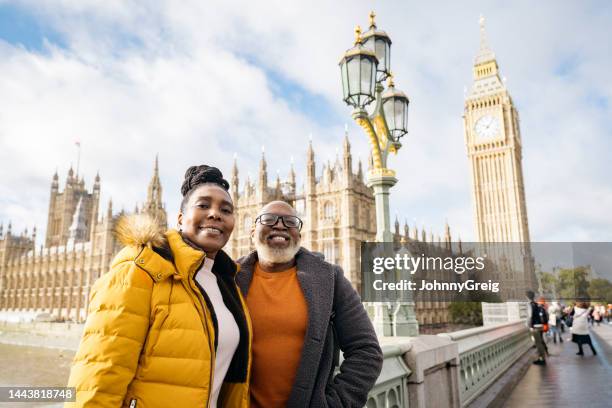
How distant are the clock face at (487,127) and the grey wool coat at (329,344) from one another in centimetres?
6967

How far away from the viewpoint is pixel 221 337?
1.92 metres

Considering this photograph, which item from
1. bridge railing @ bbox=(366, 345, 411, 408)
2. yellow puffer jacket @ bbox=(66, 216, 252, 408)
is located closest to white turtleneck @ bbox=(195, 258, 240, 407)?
yellow puffer jacket @ bbox=(66, 216, 252, 408)

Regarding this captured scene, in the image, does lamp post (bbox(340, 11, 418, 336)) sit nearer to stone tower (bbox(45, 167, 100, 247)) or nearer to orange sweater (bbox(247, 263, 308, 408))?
orange sweater (bbox(247, 263, 308, 408))

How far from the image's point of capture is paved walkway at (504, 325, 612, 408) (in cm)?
638

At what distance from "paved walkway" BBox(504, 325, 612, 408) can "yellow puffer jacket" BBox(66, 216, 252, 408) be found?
6.55m

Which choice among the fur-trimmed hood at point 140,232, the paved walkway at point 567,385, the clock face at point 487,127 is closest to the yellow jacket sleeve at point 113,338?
the fur-trimmed hood at point 140,232

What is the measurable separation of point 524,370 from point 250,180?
121ft

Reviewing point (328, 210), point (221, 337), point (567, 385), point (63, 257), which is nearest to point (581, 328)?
point (567, 385)

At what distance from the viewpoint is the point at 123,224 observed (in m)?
1.91

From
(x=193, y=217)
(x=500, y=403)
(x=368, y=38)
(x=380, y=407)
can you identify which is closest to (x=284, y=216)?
(x=193, y=217)

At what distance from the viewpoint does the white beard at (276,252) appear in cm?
246

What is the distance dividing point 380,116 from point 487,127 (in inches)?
2545

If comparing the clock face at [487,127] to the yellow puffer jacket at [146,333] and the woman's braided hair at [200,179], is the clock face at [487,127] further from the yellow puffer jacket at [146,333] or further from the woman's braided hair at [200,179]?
the yellow puffer jacket at [146,333]

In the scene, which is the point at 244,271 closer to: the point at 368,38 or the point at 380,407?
the point at 380,407
